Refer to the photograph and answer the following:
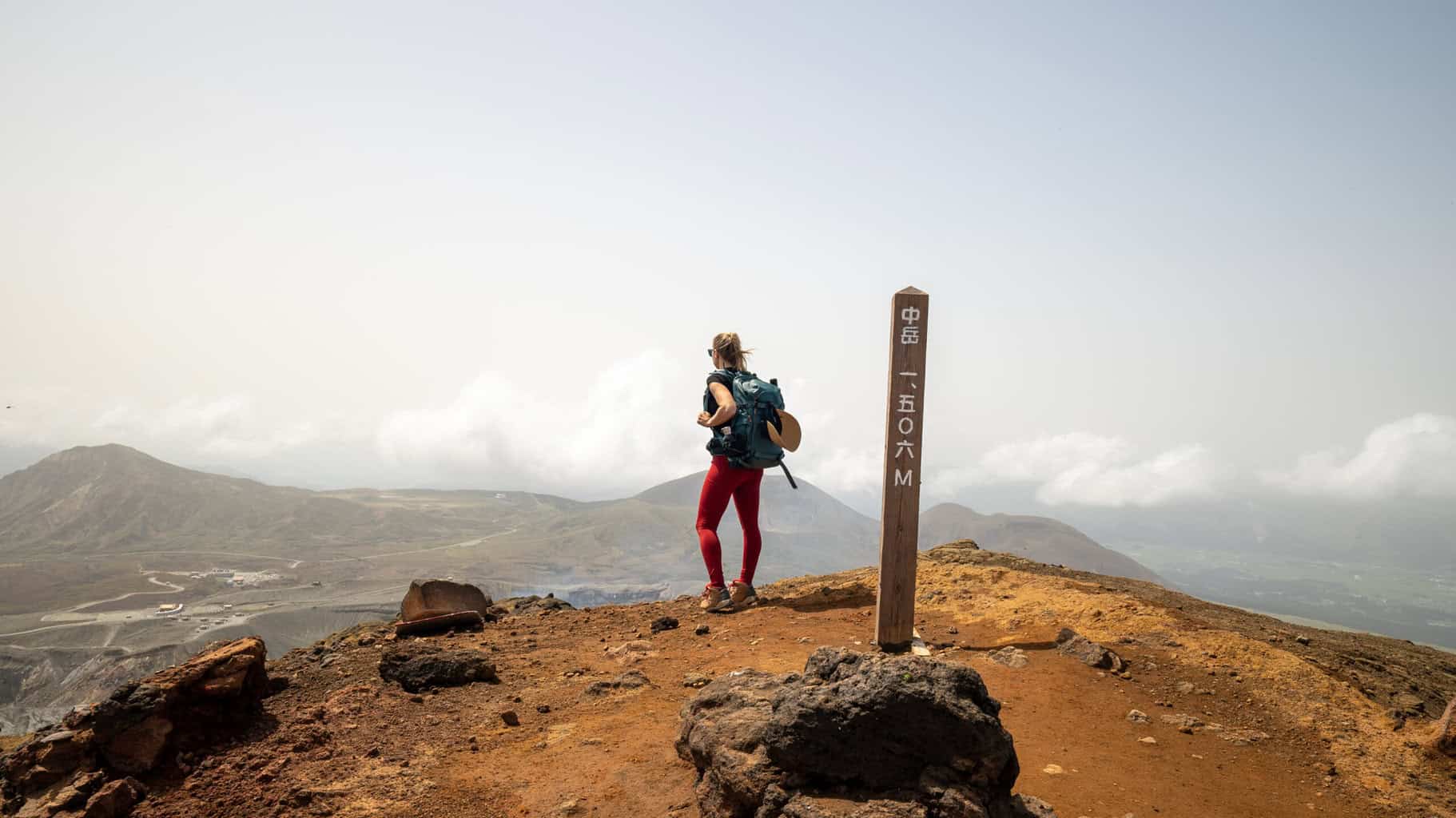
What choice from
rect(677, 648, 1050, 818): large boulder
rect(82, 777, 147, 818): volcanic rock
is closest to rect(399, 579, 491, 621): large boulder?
rect(82, 777, 147, 818): volcanic rock

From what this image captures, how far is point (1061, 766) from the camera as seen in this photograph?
5.00 metres

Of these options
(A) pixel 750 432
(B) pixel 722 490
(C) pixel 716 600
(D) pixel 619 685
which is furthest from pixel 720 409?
(D) pixel 619 685

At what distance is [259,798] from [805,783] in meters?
3.78

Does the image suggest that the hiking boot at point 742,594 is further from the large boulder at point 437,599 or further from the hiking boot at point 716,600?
the large boulder at point 437,599

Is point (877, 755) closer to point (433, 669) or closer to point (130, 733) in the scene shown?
point (433, 669)

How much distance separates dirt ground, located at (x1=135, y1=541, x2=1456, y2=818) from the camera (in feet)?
15.6

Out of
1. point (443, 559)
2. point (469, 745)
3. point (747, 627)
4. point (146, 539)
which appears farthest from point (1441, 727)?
point (146, 539)

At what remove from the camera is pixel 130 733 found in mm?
5340

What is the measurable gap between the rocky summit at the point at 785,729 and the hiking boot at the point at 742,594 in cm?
115

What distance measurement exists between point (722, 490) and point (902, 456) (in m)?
2.92

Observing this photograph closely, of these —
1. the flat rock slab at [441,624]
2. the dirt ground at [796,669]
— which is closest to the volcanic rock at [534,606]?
the flat rock slab at [441,624]

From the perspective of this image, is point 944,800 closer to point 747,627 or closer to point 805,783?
point 805,783

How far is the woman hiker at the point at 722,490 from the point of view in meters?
9.70

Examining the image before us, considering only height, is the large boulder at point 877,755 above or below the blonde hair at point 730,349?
below
